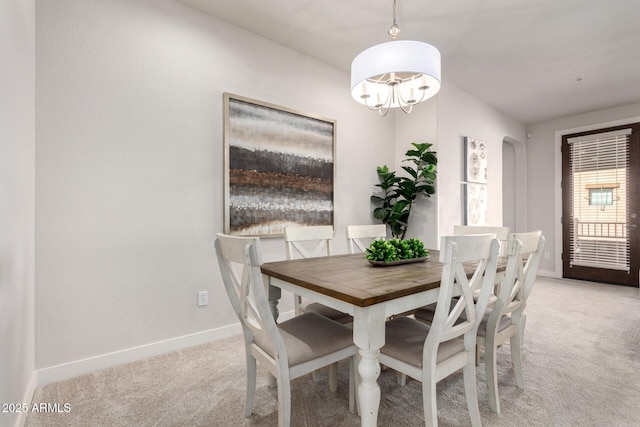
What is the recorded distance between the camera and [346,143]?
3.52 metres

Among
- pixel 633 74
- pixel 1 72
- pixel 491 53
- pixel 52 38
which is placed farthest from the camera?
pixel 633 74

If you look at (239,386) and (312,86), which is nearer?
A: (239,386)

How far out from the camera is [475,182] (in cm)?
420

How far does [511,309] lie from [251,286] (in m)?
1.43

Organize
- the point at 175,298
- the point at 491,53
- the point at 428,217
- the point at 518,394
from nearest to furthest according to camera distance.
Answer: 1. the point at 518,394
2. the point at 175,298
3. the point at 491,53
4. the point at 428,217

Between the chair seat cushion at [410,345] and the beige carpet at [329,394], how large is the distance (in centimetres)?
43

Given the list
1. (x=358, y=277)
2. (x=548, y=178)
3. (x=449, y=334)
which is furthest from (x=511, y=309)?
(x=548, y=178)

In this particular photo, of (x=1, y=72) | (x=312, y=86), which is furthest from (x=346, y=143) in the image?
(x=1, y=72)

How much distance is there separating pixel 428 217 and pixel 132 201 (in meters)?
3.12

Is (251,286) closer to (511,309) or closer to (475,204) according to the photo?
(511,309)

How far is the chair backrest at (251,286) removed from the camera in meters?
1.20

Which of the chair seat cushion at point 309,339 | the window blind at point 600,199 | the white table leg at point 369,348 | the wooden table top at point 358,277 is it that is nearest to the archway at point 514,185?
the window blind at point 600,199

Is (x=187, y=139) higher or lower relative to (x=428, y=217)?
higher

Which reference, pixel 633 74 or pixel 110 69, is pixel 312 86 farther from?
pixel 633 74
